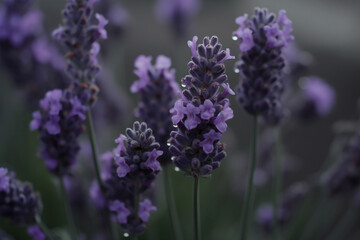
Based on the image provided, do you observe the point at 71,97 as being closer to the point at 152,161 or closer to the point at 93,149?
the point at 93,149

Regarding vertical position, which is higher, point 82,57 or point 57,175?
point 82,57

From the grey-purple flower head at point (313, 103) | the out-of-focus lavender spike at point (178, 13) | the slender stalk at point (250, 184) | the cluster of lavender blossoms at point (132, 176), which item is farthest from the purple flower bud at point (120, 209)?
the out-of-focus lavender spike at point (178, 13)

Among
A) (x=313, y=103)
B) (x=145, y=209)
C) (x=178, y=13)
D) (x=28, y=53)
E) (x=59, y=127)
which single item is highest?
(x=178, y=13)

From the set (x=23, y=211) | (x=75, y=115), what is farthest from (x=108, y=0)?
(x=23, y=211)

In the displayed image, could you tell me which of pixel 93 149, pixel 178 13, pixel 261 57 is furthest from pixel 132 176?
pixel 178 13

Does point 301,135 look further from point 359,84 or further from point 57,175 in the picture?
point 57,175

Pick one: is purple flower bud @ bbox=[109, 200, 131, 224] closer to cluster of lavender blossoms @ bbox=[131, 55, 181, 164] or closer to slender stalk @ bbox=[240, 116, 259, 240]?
cluster of lavender blossoms @ bbox=[131, 55, 181, 164]
